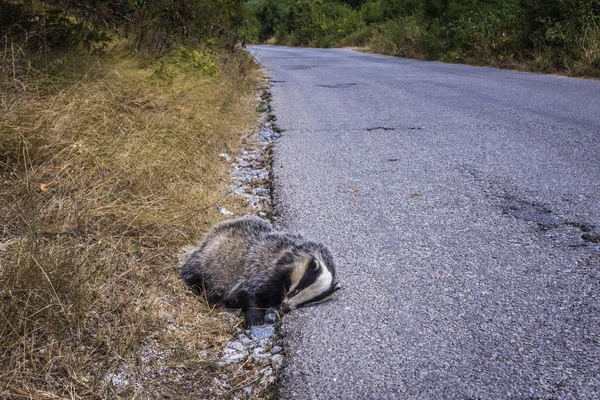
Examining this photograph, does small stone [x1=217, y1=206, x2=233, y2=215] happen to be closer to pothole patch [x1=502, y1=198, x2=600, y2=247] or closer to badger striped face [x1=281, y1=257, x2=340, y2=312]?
badger striped face [x1=281, y1=257, x2=340, y2=312]

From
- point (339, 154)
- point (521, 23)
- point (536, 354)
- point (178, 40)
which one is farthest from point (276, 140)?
point (521, 23)

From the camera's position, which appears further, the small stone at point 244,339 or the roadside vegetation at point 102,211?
the small stone at point 244,339

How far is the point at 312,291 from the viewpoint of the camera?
301 cm

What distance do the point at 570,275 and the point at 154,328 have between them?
2128mm

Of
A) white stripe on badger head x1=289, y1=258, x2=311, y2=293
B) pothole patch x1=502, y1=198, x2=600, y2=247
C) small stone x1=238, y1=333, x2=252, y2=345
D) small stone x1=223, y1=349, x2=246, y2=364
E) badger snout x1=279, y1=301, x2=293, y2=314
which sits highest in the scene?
pothole patch x1=502, y1=198, x2=600, y2=247

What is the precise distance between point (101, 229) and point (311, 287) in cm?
138

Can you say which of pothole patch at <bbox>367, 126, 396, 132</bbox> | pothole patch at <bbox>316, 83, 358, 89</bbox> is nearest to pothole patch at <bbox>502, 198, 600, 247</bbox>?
pothole patch at <bbox>367, 126, 396, 132</bbox>

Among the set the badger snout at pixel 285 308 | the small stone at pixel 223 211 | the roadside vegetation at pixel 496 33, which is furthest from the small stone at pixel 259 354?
the roadside vegetation at pixel 496 33

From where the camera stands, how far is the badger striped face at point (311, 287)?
3014mm

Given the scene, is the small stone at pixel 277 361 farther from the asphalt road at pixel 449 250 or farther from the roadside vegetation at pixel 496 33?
the roadside vegetation at pixel 496 33

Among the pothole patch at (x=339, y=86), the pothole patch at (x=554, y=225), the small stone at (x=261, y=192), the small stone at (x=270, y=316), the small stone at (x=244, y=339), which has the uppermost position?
the pothole patch at (x=554, y=225)

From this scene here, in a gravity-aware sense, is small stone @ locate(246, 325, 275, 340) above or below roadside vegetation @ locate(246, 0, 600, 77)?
below

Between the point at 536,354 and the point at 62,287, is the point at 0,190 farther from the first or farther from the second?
the point at 536,354

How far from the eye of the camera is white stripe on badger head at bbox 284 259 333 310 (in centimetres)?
301
